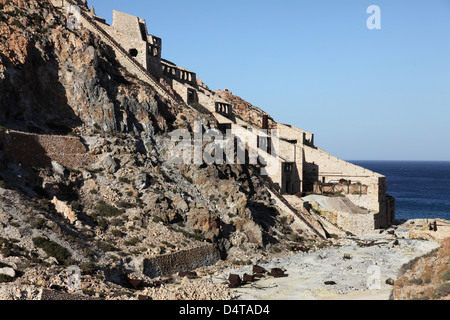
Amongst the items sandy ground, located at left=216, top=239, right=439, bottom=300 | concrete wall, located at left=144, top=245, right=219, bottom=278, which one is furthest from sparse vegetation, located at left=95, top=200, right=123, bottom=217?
sandy ground, located at left=216, top=239, right=439, bottom=300

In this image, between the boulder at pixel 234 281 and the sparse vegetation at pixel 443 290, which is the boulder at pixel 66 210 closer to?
the boulder at pixel 234 281

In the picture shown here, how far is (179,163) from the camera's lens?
52219mm

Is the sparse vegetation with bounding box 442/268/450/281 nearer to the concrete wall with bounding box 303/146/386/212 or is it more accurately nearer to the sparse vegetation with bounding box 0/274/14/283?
the sparse vegetation with bounding box 0/274/14/283

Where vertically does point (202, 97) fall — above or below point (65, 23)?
below

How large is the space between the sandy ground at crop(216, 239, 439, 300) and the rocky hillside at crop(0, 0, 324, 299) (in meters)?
3.26

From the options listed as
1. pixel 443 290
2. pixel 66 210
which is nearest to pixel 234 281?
pixel 66 210

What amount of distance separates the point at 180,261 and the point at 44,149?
1543 cm

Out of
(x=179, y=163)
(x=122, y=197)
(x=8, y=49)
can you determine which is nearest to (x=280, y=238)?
(x=179, y=163)

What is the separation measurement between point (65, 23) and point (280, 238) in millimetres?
34226

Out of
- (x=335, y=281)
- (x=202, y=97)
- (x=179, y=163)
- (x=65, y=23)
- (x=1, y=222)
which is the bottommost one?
(x=335, y=281)

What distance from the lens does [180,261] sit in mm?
39781

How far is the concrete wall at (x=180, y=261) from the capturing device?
3744 centimetres
